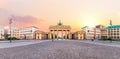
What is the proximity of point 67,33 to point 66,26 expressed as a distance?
6814mm

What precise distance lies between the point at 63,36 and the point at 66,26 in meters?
8.95

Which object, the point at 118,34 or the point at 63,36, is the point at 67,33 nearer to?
the point at 63,36

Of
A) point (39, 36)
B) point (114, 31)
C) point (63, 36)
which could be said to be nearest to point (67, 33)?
point (63, 36)

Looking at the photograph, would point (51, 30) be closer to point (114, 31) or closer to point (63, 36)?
point (63, 36)

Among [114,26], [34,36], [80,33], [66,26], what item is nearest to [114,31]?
[114,26]

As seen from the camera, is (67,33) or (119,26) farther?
(67,33)

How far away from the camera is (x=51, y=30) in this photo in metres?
195

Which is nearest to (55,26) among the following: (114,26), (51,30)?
(51,30)

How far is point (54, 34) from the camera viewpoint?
194 metres

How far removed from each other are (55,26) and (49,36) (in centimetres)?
1002

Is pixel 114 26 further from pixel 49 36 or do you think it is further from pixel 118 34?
pixel 49 36

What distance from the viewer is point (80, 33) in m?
189

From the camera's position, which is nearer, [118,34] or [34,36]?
[118,34]

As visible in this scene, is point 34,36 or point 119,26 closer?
point 119,26
